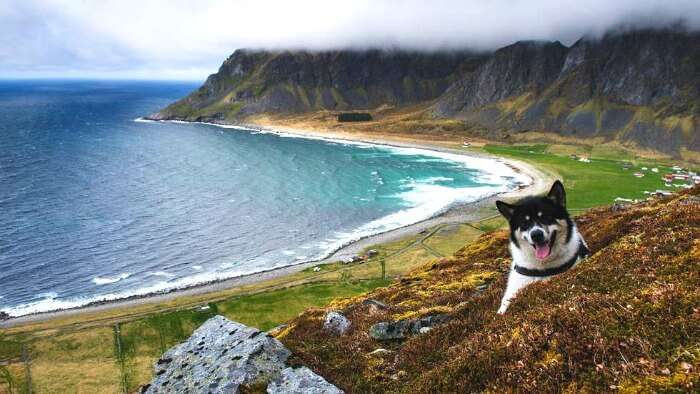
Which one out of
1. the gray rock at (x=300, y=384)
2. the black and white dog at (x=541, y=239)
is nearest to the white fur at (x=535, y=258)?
the black and white dog at (x=541, y=239)

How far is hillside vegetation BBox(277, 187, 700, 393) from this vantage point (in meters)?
6.96

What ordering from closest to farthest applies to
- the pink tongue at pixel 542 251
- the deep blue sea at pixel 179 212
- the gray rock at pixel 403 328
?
the pink tongue at pixel 542 251, the gray rock at pixel 403 328, the deep blue sea at pixel 179 212

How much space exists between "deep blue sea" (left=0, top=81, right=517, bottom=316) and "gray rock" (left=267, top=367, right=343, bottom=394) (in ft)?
240

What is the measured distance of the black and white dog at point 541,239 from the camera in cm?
1116

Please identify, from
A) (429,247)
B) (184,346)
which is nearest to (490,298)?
(184,346)

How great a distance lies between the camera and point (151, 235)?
99750 millimetres

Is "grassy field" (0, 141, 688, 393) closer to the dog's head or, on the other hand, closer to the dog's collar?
the dog's collar

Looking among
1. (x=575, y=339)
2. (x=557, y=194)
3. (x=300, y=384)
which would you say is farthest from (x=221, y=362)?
(x=557, y=194)

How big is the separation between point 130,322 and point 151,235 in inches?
1544

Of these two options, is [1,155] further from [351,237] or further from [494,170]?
[494,170]

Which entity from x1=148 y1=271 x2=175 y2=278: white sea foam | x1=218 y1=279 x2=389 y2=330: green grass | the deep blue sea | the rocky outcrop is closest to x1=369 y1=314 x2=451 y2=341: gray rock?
the rocky outcrop

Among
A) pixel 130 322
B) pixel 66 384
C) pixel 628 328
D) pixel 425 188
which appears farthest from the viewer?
pixel 425 188

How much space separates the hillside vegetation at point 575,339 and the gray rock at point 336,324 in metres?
1.52

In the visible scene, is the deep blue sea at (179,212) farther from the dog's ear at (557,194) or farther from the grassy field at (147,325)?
the dog's ear at (557,194)
